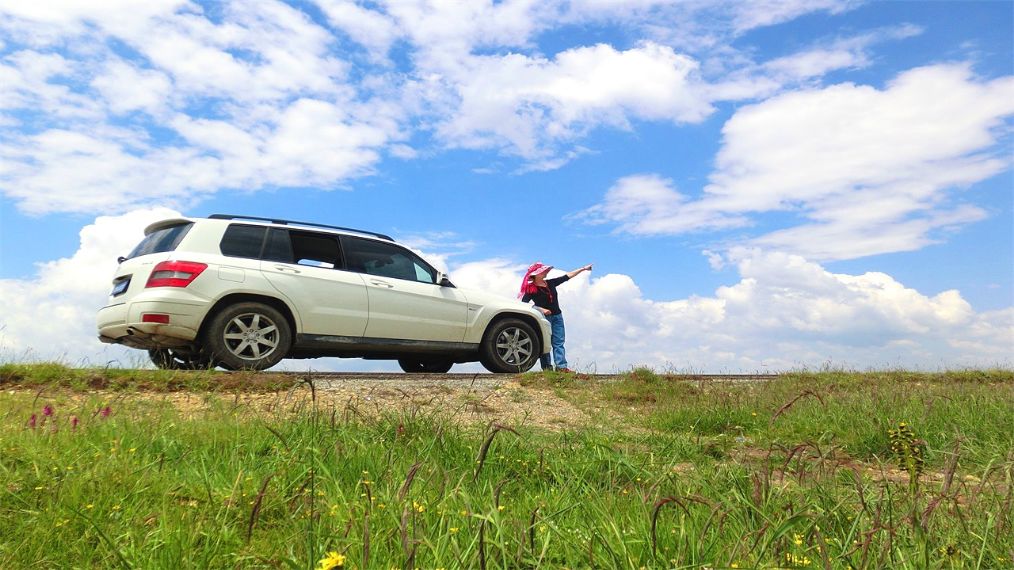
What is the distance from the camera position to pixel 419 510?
2.91 m

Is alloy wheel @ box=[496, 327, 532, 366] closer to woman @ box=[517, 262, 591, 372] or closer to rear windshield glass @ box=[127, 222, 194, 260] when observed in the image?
woman @ box=[517, 262, 591, 372]

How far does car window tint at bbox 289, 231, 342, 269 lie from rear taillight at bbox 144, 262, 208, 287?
4.90ft

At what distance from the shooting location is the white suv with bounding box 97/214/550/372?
9.10 meters

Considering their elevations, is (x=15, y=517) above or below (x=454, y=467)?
below

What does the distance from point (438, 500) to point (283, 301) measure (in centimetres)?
725

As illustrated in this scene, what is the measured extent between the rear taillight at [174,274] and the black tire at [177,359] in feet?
3.74

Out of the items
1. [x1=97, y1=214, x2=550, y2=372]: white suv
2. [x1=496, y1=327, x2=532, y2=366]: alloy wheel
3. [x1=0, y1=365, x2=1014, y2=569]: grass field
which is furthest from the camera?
[x1=496, y1=327, x2=532, y2=366]: alloy wheel

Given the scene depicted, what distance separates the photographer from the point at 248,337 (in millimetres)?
9500

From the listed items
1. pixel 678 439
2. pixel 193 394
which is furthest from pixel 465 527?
pixel 193 394

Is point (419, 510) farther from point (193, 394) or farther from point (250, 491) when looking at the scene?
point (193, 394)

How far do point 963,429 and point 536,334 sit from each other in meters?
6.65

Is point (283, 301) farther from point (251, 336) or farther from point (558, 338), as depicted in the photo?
point (558, 338)

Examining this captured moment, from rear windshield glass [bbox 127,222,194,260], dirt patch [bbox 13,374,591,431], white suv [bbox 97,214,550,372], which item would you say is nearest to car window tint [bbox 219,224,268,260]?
white suv [bbox 97,214,550,372]

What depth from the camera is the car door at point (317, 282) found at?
32.2ft
